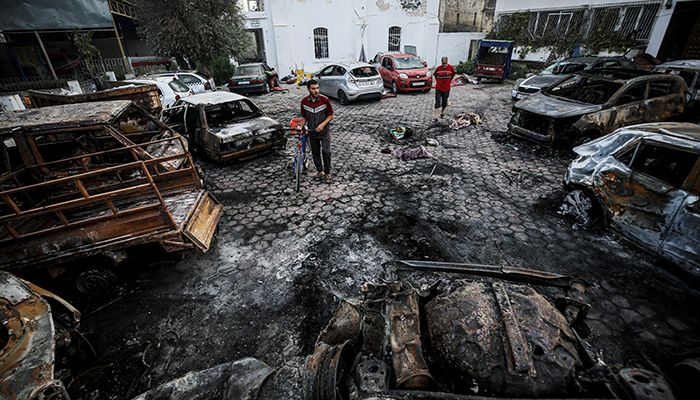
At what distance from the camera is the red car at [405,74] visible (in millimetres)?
14086

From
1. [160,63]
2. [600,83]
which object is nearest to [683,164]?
[600,83]

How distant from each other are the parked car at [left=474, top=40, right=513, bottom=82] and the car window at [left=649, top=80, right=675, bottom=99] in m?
9.31

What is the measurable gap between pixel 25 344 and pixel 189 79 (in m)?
12.9

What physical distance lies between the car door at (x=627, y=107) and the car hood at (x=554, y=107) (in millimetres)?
347

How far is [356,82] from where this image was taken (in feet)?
41.1

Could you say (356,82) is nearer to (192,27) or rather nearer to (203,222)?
(192,27)

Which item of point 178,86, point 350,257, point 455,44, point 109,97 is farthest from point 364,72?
point 455,44

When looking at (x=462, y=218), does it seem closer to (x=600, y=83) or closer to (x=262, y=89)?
(x=600, y=83)

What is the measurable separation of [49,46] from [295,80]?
15154 millimetres

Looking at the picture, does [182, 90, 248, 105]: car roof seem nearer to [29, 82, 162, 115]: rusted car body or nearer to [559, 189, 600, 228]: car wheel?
[29, 82, 162, 115]: rusted car body

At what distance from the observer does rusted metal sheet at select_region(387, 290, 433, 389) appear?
1773mm

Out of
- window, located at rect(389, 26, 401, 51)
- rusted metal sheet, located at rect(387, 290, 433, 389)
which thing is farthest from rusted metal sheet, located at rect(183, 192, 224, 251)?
window, located at rect(389, 26, 401, 51)

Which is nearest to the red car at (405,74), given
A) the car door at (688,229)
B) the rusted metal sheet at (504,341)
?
the car door at (688,229)

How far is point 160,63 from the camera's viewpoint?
19375mm
